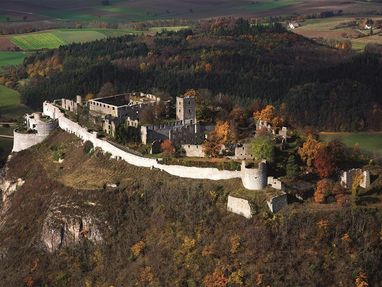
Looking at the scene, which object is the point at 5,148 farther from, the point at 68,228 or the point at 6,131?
the point at 68,228

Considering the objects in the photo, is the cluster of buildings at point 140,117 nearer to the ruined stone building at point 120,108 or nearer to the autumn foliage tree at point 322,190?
the ruined stone building at point 120,108

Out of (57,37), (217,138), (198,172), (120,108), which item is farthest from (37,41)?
(198,172)

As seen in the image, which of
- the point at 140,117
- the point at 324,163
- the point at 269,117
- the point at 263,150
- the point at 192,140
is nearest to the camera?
the point at 324,163

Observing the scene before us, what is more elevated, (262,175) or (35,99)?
(262,175)

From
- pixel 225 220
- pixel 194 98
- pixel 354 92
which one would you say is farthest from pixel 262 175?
pixel 354 92

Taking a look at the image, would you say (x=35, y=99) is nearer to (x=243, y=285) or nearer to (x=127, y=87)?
(x=127, y=87)

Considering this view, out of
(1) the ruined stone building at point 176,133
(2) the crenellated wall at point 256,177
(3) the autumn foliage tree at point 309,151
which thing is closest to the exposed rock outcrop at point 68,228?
(1) the ruined stone building at point 176,133

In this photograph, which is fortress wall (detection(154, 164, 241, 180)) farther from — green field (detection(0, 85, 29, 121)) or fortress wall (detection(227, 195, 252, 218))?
green field (detection(0, 85, 29, 121))
